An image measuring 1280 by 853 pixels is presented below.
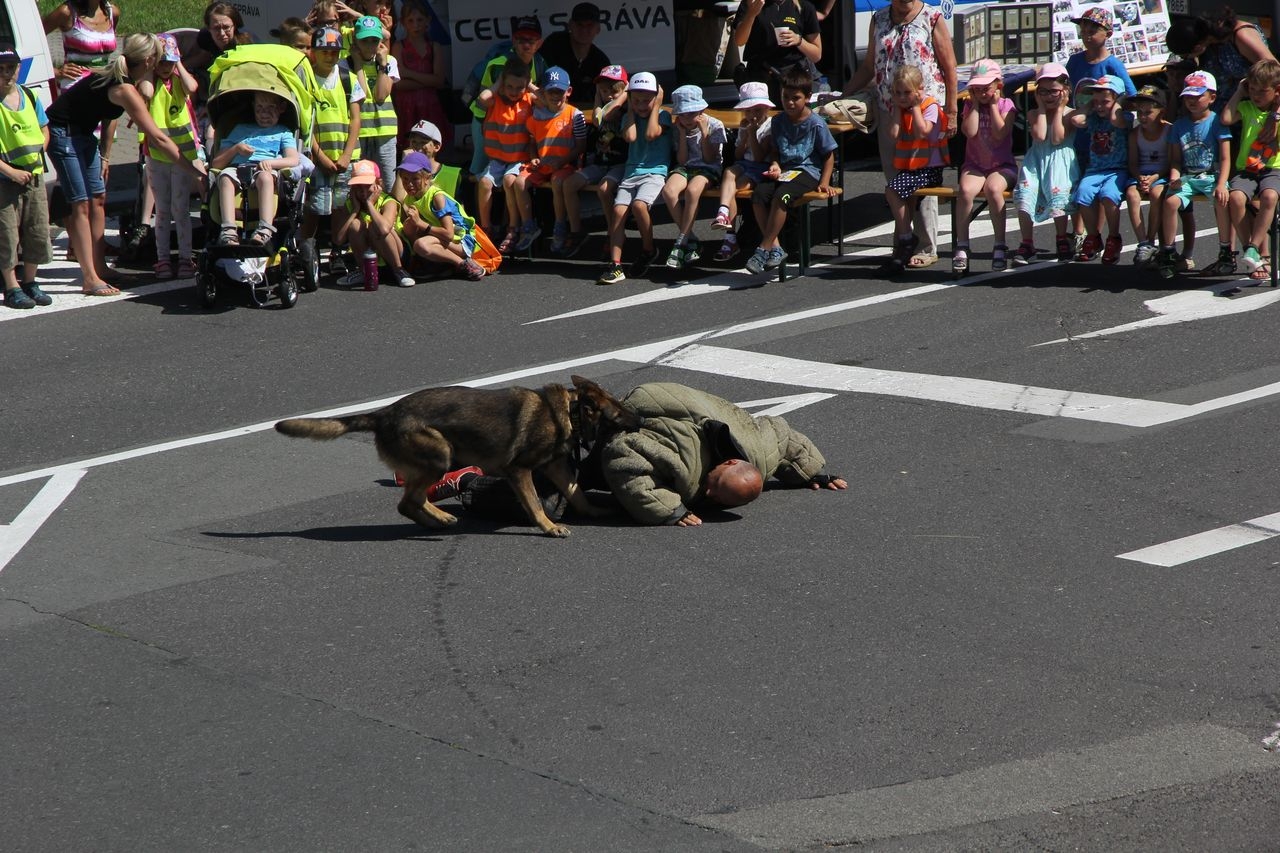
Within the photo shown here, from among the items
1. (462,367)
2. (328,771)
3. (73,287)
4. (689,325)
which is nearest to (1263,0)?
(689,325)

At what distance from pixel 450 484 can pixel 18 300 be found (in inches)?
255

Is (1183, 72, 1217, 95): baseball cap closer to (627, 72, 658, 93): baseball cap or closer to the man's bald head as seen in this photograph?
(627, 72, 658, 93): baseball cap

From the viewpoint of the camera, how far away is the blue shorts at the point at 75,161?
13.2m

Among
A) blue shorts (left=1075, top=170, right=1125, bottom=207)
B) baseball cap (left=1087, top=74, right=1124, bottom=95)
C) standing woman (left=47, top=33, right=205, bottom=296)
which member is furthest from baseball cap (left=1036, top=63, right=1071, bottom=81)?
standing woman (left=47, top=33, right=205, bottom=296)

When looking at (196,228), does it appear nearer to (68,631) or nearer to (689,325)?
(689,325)

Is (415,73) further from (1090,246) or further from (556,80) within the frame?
(1090,246)

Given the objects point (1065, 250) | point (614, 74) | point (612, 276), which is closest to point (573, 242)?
point (612, 276)

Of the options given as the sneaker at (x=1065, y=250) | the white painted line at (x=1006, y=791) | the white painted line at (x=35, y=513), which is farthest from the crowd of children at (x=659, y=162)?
the white painted line at (x=1006, y=791)

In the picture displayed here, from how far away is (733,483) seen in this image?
7723mm

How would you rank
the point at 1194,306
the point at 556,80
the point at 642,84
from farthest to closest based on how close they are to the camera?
the point at 556,80 < the point at 642,84 < the point at 1194,306

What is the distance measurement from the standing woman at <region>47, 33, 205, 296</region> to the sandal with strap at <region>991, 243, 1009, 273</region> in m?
6.68

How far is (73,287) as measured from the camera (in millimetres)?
13914

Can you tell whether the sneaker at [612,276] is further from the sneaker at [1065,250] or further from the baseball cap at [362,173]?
the sneaker at [1065,250]

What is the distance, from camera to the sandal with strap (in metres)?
13.0
